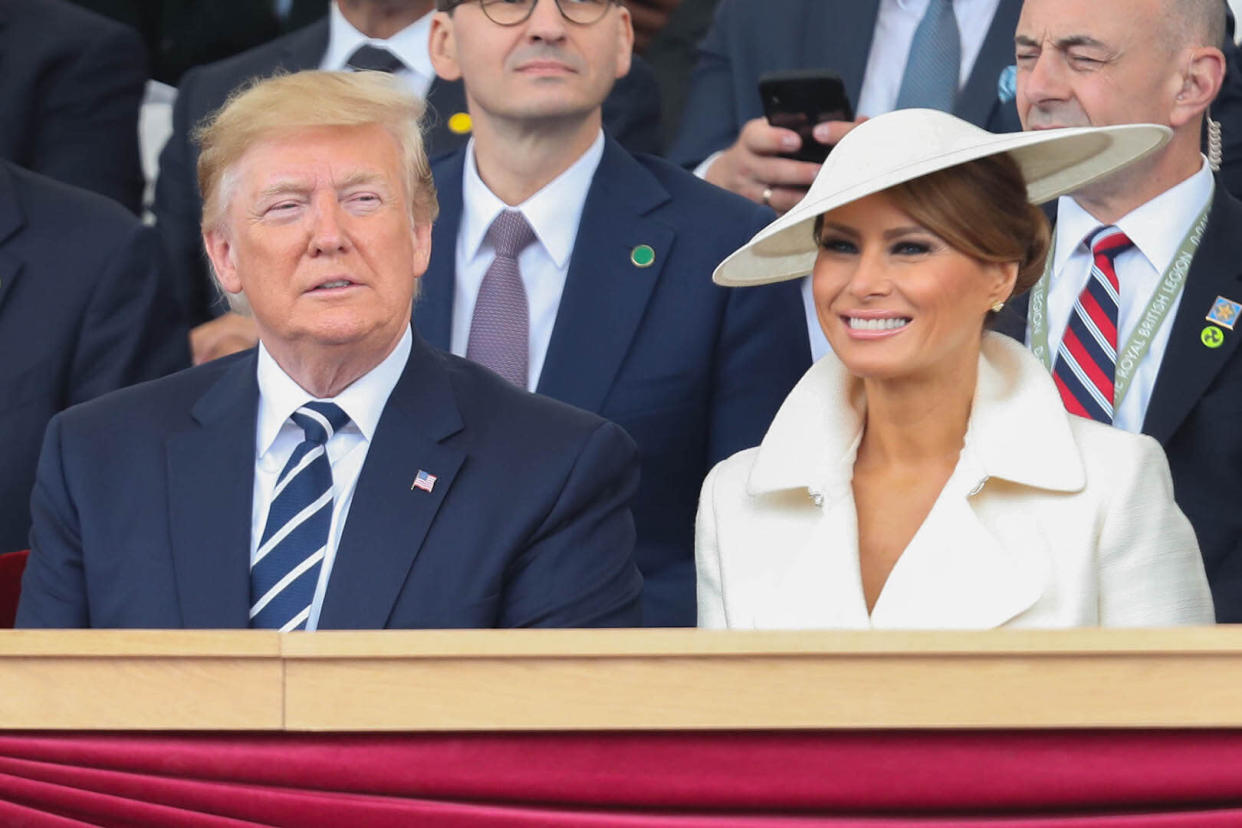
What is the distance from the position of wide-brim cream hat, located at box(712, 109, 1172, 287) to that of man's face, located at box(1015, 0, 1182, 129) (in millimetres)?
673

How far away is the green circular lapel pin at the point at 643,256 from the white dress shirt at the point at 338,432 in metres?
0.74

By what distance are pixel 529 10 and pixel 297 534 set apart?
4.00ft

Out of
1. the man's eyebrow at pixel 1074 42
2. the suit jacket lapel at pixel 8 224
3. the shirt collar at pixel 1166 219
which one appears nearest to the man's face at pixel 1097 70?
the man's eyebrow at pixel 1074 42

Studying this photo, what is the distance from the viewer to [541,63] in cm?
338

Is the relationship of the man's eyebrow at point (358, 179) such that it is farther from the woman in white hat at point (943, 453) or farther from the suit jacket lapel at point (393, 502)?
the woman in white hat at point (943, 453)

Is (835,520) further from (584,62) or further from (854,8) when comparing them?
(854,8)

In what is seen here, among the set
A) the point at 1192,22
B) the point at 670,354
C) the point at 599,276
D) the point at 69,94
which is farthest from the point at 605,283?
the point at 69,94

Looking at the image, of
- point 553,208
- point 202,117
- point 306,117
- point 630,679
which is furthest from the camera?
point 202,117

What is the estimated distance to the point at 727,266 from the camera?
281cm

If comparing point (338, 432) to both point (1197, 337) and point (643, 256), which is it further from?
point (1197, 337)

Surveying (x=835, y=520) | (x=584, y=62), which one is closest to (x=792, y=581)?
(x=835, y=520)

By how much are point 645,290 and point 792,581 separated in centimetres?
81

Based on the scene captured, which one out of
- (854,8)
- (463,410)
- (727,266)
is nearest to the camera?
(463,410)

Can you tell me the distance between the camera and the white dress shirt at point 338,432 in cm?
260
